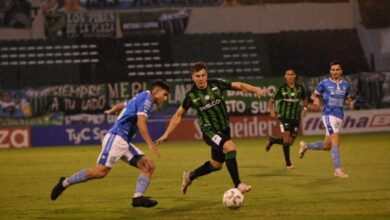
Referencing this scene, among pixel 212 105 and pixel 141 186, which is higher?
pixel 212 105

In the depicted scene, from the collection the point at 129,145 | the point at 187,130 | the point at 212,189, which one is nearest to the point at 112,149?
the point at 129,145

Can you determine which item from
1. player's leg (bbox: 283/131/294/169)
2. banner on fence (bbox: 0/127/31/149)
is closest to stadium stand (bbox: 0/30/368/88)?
banner on fence (bbox: 0/127/31/149)

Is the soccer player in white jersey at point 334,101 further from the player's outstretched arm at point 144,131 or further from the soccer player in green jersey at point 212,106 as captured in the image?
the player's outstretched arm at point 144,131

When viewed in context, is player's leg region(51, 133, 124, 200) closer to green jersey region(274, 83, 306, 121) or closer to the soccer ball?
the soccer ball

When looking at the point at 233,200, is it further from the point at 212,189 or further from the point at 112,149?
the point at 212,189

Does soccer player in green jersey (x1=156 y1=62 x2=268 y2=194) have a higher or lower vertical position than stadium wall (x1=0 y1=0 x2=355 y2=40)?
lower

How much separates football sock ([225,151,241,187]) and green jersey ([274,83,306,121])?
6.58 metres

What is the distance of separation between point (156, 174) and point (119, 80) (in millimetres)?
19333

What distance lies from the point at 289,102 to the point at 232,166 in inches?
266

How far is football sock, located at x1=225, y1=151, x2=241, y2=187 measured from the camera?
11141mm

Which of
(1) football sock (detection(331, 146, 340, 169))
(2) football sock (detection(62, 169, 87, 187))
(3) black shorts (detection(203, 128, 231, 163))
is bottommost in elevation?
(1) football sock (detection(331, 146, 340, 169))

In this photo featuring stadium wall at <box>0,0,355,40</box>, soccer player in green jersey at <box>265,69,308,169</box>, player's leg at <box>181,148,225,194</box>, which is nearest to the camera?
player's leg at <box>181,148,225,194</box>

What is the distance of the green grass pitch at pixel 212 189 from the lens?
1046cm

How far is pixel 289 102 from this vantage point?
695 inches
